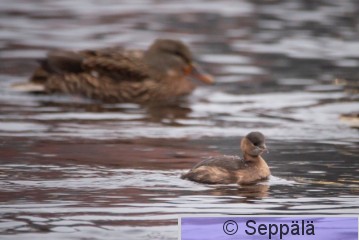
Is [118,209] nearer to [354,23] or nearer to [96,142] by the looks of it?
[96,142]

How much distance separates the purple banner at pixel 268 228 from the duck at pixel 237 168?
1877 millimetres

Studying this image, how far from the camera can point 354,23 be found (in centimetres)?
2677

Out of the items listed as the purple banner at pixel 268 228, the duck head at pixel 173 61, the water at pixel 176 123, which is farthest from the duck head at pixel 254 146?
the duck head at pixel 173 61

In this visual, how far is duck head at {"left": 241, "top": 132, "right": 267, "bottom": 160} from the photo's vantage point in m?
14.0

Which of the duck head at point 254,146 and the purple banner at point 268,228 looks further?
the duck head at point 254,146

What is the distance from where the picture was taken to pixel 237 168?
13805 mm

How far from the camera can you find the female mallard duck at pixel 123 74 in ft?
65.2

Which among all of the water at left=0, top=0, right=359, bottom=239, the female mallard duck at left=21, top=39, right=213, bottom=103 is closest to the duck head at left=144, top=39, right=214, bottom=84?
the female mallard duck at left=21, top=39, right=213, bottom=103

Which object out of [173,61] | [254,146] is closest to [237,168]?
[254,146]

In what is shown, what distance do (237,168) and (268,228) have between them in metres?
2.82

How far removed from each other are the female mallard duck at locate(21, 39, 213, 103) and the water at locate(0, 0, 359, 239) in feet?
0.82

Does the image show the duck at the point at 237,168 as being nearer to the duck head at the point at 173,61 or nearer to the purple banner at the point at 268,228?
the purple banner at the point at 268,228

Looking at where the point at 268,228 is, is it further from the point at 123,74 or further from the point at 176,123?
the point at 123,74

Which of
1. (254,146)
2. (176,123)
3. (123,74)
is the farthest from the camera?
(123,74)
